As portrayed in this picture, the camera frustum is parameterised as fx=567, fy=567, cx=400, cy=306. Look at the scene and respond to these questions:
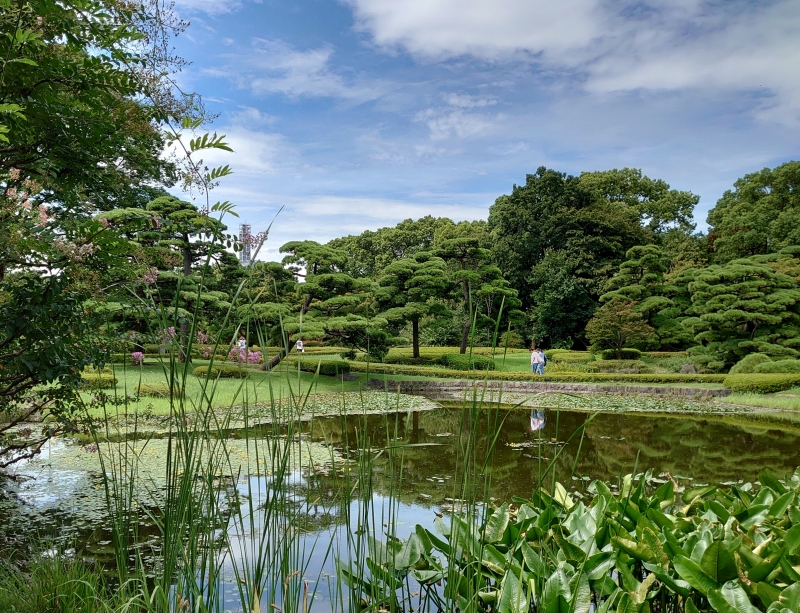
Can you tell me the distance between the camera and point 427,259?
14.2 meters

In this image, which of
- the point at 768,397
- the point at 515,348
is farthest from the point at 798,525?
the point at 515,348

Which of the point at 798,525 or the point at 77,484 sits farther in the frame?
the point at 77,484

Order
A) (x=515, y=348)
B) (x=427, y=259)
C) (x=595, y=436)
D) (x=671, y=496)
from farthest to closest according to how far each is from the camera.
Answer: (x=515, y=348), (x=427, y=259), (x=595, y=436), (x=671, y=496)

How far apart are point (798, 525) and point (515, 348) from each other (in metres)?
19.2

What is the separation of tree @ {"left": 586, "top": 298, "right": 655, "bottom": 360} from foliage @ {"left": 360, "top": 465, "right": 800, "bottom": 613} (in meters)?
13.7

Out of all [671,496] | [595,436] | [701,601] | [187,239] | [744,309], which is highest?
[187,239]

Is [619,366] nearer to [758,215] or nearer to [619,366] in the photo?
[619,366]

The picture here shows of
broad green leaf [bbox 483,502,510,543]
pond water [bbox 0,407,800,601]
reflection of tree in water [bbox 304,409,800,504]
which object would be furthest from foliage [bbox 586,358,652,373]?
broad green leaf [bbox 483,502,510,543]

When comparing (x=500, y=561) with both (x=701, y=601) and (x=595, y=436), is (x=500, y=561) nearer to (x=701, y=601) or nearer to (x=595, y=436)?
(x=701, y=601)

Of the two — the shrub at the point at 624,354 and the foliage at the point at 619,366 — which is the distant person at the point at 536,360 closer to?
the foliage at the point at 619,366

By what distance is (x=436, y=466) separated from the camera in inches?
181

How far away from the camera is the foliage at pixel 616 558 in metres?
1.08

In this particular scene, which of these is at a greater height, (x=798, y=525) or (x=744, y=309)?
(x=744, y=309)

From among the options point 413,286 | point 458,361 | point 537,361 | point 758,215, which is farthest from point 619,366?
point 758,215
